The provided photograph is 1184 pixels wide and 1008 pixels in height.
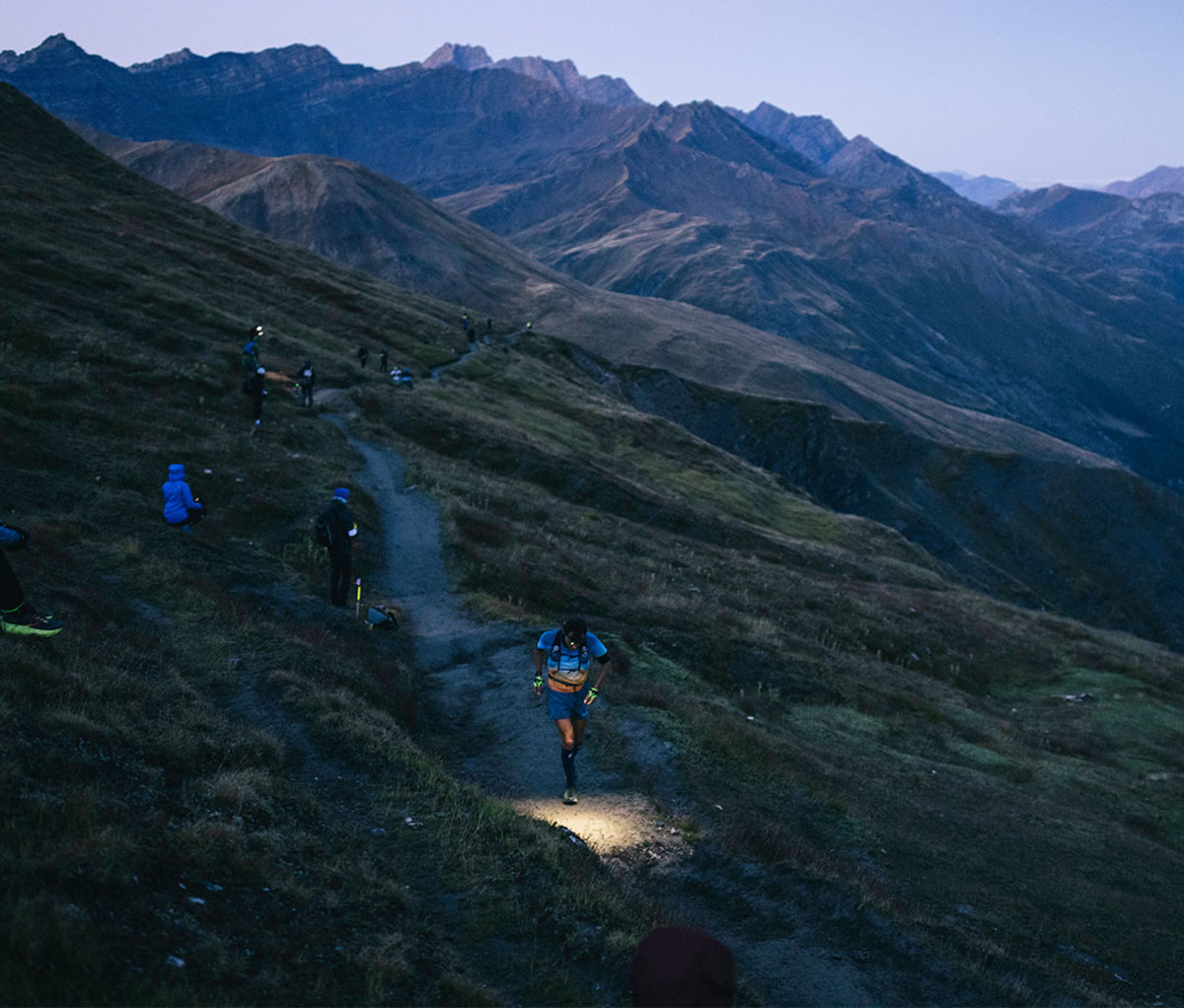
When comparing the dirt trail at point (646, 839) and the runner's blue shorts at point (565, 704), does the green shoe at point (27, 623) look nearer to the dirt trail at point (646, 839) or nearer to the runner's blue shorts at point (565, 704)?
the dirt trail at point (646, 839)

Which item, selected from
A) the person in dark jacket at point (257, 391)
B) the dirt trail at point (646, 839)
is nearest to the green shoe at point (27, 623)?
the dirt trail at point (646, 839)

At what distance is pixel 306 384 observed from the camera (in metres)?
40.3

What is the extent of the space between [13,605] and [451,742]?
7.05 metres

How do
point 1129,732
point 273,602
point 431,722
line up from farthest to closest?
point 1129,732, point 273,602, point 431,722

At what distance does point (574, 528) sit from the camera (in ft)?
116

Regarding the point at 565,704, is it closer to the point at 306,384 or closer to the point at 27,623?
the point at 27,623

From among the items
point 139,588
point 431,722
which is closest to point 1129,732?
point 431,722

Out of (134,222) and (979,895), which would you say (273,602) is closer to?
(979,895)

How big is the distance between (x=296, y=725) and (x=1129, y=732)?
29366mm

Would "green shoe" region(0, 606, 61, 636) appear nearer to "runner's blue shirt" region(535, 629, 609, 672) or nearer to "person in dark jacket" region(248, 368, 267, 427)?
"runner's blue shirt" region(535, 629, 609, 672)

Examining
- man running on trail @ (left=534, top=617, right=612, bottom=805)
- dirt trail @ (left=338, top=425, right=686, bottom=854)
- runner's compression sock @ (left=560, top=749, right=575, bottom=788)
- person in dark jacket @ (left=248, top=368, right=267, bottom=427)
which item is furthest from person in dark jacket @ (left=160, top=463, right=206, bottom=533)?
person in dark jacket @ (left=248, top=368, right=267, bottom=427)

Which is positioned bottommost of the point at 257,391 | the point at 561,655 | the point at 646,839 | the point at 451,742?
the point at 451,742

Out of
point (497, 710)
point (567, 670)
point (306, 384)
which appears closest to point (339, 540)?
point (497, 710)

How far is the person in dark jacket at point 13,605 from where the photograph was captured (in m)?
11.9
